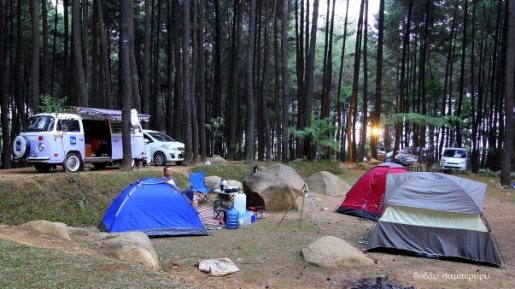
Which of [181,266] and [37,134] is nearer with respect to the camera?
[181,266]

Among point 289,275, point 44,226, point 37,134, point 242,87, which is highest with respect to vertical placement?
point 242,87

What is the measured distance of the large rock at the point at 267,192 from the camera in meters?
10.4

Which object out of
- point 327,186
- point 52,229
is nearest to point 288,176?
point 327,186

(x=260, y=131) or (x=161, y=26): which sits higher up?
(x=161, y=26)

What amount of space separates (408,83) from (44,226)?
27065mm

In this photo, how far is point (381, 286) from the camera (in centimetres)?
487

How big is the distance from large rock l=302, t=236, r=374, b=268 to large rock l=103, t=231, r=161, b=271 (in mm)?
2380

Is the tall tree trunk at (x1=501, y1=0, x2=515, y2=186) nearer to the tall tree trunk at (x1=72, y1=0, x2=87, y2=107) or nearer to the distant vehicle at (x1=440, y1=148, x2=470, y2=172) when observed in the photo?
the distant vehicle at (x1=440, y1=148, x2=470, y2=172)

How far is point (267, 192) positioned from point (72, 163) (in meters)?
5.61

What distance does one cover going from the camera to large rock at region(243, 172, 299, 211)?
1043 centimetres

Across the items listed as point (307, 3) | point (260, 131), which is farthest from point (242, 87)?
point (307, 3)

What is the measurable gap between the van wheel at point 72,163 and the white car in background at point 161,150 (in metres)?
4.59

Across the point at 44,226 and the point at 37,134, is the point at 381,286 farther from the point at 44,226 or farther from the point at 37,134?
the point at 37,134

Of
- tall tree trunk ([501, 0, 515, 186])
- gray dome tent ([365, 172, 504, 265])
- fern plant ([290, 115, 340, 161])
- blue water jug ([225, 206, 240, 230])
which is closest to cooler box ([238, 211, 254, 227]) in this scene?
blue water jug ([225, 206, 240, 230])
